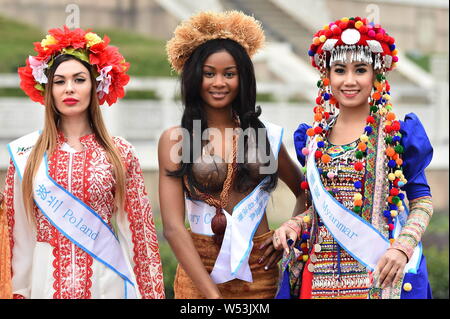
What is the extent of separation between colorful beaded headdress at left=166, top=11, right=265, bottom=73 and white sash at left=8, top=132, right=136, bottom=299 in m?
0.82

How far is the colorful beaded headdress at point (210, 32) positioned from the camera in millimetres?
4055

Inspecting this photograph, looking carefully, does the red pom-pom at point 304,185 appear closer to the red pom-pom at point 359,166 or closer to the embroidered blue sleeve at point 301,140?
the embroidered blue sleeve at point 301,140

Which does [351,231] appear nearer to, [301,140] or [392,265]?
[392,265]

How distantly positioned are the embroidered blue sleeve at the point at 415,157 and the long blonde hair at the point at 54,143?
1.29 m

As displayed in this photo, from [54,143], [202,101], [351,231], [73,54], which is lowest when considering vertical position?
[351,231]

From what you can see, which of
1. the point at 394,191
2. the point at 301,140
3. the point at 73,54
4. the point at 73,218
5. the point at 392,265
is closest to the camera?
the point at 392,265

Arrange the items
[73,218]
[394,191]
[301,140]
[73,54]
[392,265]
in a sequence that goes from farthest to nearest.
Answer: [301,140] < [73,54] < [73,218] < [394,191] < [392,265]

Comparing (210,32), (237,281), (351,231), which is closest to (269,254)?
(237,281)

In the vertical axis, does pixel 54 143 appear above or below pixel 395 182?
above

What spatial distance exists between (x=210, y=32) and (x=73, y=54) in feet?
2.18

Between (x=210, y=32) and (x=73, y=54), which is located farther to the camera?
(x=210, y=32)

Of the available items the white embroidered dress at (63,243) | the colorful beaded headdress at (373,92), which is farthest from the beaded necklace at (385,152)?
the white embroidered dress at (63,243)

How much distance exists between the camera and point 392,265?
11.6 feet
